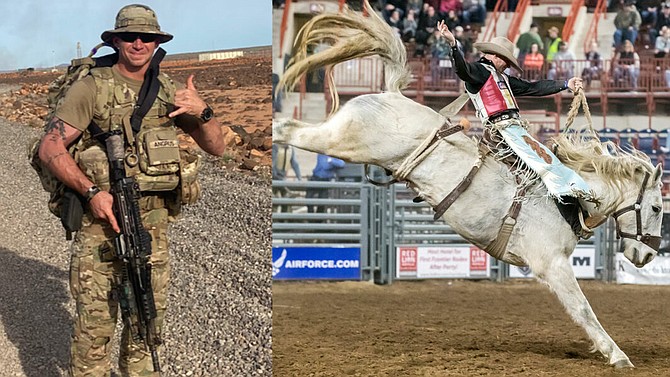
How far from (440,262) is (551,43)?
423 centimetres

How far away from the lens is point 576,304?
17.0 ft

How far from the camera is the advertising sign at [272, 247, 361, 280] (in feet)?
35.3

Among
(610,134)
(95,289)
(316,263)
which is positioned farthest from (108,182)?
(610,134)

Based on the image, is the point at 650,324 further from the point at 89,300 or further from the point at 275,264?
the point at 89,300

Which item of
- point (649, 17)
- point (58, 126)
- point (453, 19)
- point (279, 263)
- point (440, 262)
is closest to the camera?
point (58, 126)

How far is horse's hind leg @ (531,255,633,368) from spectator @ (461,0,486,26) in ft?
29.0

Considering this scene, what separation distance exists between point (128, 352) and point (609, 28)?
11774 millimetres

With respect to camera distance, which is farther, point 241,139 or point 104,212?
point 241,139

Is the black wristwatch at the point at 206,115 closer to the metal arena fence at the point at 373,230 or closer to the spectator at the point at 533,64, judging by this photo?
the metal arena fence at the point at 373,230

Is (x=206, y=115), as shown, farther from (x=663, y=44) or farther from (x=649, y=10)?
(x=649, y=10)

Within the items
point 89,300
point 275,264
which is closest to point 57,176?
point 89,300

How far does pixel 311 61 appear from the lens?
493 cm

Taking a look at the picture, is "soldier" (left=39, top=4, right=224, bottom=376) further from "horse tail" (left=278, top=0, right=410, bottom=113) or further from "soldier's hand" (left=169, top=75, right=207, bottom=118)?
"horse tail" (left=278, top=0, right=410, bottom=113)

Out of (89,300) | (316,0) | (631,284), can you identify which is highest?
(316,0)
